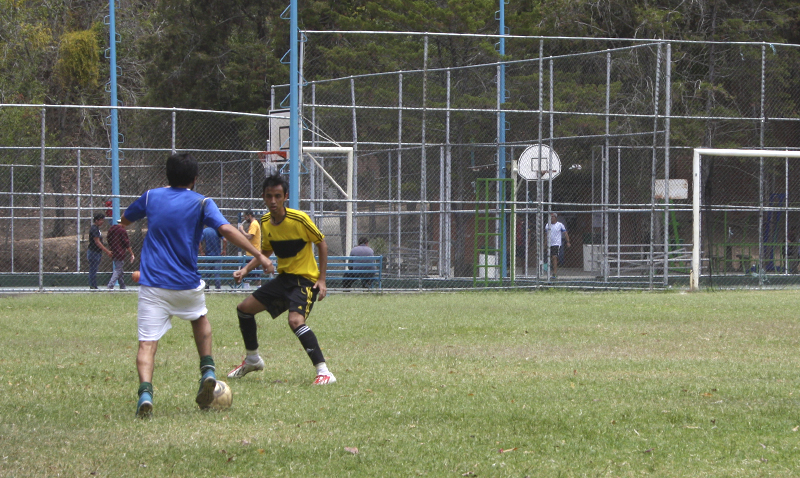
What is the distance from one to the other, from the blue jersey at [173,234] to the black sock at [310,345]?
4.77 ft

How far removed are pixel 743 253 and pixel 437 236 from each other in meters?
8.82

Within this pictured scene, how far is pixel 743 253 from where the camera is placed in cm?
2575

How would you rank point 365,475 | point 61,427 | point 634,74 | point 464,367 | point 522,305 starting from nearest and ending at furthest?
point 365,475 < point 61,427 < point 464,367 < point 522,305 < point 634,74

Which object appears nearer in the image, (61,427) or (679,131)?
(61,427)

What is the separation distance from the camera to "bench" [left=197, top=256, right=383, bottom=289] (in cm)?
1817

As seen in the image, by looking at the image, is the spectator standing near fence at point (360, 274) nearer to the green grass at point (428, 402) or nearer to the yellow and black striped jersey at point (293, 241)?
the green grass at point (428, 402)

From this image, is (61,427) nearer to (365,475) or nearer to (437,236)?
(365,475)

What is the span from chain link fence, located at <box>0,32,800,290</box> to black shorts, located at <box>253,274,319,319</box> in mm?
10711

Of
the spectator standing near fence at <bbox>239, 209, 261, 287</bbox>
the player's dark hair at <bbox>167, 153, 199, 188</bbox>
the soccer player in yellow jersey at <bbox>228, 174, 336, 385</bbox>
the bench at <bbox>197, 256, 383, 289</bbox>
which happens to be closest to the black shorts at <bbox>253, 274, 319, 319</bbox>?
the soccer player in yellow jersey at <bbox>228, 174, 336, 385</bbox>

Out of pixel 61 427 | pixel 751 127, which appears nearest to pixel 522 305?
pixel 61 427

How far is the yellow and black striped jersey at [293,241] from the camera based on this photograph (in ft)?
25.3

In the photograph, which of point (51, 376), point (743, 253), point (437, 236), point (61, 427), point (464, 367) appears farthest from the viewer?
point (743, 253)

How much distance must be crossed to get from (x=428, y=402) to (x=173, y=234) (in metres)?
2.11

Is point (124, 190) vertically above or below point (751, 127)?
below
